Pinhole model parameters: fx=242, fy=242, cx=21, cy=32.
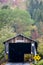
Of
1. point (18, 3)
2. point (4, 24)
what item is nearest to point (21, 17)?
point (4, 24)

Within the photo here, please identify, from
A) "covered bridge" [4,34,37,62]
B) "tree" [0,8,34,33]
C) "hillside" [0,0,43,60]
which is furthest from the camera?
"tree" [0,8,34,33]

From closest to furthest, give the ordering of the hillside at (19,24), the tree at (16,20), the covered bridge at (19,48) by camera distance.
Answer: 1. the covered bridge at (19,48)
2. the hillside at (19,24)
3. the tree at (16,20)

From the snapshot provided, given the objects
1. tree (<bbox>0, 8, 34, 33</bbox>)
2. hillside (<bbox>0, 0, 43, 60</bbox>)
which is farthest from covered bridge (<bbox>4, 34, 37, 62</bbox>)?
tree (<bbox>0, 8, 34, 33</bbox>)

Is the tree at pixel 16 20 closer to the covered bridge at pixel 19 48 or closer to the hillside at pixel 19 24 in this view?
the hillside at pixel 19 24

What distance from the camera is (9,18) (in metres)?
39.9

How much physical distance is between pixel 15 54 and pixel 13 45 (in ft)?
3.69

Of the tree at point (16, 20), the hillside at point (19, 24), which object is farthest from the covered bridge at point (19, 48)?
the tree at point (16, 20)

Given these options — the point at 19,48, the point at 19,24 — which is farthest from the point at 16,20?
the point at 19,48

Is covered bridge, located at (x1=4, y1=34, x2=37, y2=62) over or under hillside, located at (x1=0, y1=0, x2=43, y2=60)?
under

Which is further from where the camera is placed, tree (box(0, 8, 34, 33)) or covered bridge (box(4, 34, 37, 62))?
tree (box(0, 8, 34, 33))

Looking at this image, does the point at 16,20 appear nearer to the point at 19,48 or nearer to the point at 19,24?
the point at 19,24

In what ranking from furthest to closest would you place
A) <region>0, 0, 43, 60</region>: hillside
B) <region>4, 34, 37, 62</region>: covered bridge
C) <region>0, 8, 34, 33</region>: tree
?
<region>0, 8, 34, 33</region>: tree
<region>0, 0, 43, 60</region>: hillside
<region>4, 34, 37, 62</region>: covered bridge

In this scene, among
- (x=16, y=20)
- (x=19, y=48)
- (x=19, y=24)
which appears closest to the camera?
(x=19, y=48)

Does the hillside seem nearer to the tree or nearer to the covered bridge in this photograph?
the tree
